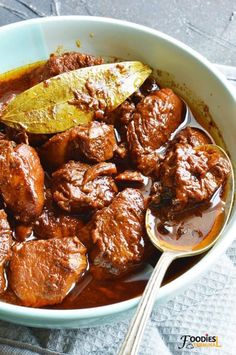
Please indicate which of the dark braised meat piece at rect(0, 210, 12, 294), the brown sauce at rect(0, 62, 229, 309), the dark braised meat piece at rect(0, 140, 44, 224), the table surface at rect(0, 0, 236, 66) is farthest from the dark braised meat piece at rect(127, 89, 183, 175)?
the table surface at rect(0, 0, 236, 66)

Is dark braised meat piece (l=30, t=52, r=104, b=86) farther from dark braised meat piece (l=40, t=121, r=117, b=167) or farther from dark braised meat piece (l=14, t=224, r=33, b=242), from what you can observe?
dark braised meat piece (l=14, t=224, r=33, b=242)

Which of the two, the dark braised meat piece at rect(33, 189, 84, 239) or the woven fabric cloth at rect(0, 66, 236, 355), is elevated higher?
the dark braised meat piece at rect(33, 189, 84, 239)

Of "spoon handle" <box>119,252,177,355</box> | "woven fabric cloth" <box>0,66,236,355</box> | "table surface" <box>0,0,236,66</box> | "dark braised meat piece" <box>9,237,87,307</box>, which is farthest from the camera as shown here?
"table surface" <box>0,0,236,66</box>

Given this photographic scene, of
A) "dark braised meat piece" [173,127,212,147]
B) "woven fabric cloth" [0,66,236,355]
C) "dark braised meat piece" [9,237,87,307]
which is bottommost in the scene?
"woven fabric cloth" [0,66,236,355]

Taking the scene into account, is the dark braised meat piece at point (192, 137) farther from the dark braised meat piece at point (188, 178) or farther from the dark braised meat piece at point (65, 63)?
the dark braised meat piece at point (65, 63)

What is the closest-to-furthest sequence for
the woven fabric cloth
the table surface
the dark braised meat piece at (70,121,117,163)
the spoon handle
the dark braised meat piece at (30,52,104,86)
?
the spoon handle < the woven fabric cloth < the dark braised meat piece at (70,121,117,163) < the dark braised meat piece at (30,52,104,86) < the table surface

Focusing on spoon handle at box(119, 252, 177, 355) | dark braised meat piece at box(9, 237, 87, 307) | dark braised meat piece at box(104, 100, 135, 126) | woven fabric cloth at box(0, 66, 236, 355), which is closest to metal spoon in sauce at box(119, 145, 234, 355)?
spoon handle at box(119, 252, 177, 355)

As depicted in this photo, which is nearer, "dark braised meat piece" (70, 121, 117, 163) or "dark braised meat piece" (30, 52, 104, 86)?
"dark braised meat piece" (70, 121, 117, 163)
